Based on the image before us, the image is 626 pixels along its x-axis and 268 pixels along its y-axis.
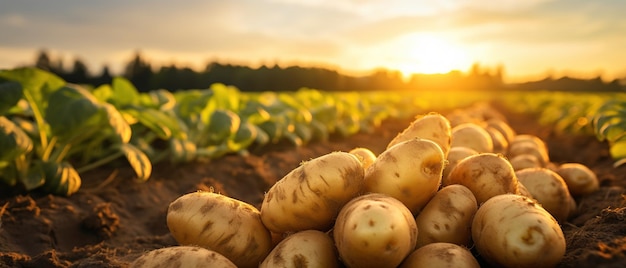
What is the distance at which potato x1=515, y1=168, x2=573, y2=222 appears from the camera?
3.15 m

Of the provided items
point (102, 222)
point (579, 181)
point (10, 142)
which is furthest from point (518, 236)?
point (10, 142)

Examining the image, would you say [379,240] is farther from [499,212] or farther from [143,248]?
[143,248]

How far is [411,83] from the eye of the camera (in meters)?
61.0

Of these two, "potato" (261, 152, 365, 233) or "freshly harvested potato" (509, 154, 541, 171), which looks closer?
"potato" (261, 152, 365, 233)

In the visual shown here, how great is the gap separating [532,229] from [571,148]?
706 cm

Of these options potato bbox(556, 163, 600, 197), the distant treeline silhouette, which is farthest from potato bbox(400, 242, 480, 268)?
the distant treeline silhouette

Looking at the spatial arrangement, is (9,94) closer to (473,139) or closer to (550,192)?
(473,139)

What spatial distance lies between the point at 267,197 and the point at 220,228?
10.0 inches

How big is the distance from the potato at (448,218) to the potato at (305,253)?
44cm

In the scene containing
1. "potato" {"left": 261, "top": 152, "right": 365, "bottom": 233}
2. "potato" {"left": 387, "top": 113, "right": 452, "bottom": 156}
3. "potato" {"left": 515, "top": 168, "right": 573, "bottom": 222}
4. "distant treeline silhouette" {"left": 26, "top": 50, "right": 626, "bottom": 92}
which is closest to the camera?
"potato" {"left": 261, "top": 152, "right": 365, "bottom": 233}

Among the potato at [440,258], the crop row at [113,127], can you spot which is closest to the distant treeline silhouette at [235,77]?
the crop row at [113,127]

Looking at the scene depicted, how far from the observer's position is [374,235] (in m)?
1.81

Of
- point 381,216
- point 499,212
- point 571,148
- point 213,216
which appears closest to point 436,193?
point 499,212

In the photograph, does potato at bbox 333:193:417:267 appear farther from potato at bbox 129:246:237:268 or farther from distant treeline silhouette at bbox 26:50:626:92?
distant treeline silhouette at bbox 26:50:626:92
